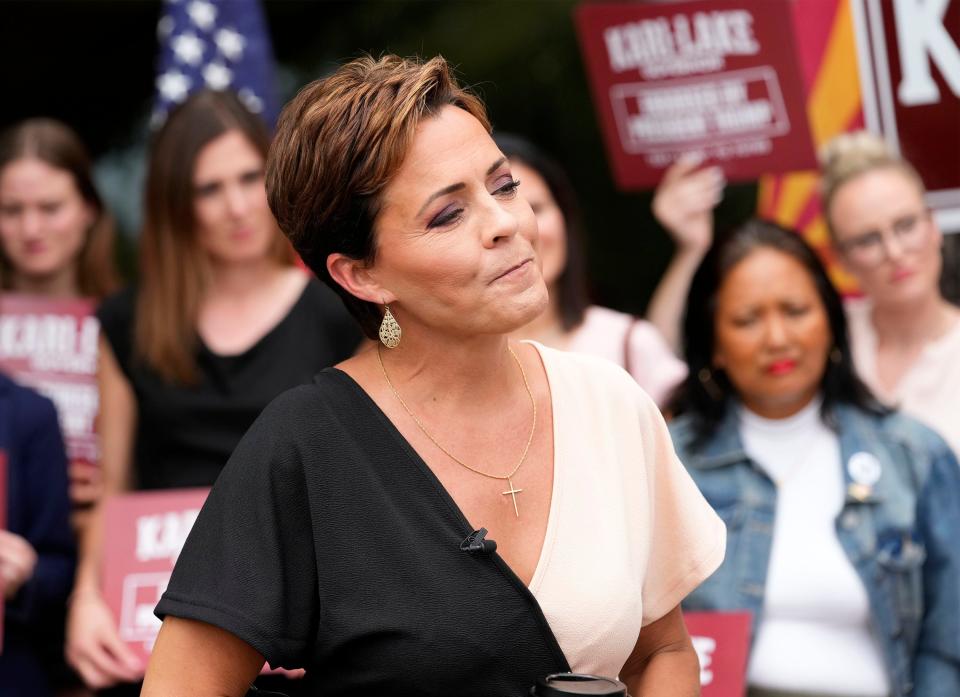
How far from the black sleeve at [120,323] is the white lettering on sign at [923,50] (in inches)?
93.8

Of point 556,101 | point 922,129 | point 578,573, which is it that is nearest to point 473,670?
point 578,573

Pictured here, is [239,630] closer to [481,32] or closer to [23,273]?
[23,273]

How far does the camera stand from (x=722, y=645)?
2.99 m

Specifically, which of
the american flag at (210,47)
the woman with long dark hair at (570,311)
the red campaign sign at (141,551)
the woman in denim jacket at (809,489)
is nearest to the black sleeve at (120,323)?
the red campaign sign at (141,551)

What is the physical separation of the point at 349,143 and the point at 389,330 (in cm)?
35

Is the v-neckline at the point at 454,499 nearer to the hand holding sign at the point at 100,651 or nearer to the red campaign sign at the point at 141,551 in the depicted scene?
the red campaign sign at the point at 141,551

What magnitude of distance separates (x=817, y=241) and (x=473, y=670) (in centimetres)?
288

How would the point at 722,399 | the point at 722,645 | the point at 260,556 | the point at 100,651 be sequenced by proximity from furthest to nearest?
the point at 722,399
the point at 100,651
the point at 722,645
the point at 260,556

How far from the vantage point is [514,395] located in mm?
2258

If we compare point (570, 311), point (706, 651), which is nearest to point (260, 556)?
point (706, 651)

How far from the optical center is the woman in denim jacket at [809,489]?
129 inches

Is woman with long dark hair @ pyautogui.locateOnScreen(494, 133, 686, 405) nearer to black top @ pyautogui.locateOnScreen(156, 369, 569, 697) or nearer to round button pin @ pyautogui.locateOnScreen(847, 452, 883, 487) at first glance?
round button pin @ pyautogui.locateOnScreen(847, 452, 883, 487)

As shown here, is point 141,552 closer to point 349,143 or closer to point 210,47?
point 349,143

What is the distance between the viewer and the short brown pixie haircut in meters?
2.06
